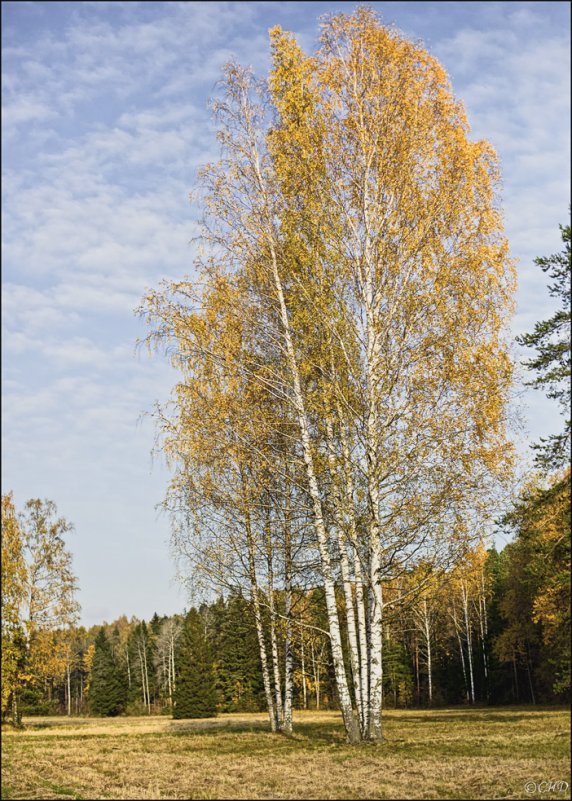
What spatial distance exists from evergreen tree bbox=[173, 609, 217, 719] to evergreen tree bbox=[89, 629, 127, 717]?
77.0 ft

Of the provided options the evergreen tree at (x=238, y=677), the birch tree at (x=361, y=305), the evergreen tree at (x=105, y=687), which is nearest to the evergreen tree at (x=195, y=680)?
the evergreen tree at (x=238, y=677)

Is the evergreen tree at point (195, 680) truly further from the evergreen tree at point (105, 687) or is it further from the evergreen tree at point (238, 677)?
the evergreen tree at point (105, 687)

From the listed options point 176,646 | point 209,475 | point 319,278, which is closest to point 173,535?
point 209,475

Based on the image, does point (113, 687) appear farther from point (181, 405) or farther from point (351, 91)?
point (351, 91)

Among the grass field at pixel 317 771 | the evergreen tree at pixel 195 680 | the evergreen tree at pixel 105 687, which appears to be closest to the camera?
the grass field at pixel 317 771

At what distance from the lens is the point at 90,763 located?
11039 mm

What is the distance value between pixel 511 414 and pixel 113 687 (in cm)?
6091

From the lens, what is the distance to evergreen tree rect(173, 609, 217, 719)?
41.3m

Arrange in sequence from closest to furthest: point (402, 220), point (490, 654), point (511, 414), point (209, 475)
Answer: point (511, 414), point (402, 220), point (209, 475), point (490, 654)

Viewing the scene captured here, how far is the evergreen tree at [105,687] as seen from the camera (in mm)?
62056

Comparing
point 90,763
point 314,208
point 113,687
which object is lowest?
point 113,687

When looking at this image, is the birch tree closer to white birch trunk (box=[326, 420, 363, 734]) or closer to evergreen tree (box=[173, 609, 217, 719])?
white birch trunk (box=[326, 420, 363, 734])

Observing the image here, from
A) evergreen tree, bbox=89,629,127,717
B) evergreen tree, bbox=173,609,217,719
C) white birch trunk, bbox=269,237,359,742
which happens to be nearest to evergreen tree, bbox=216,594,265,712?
evergreen tree, bbox=173,609,217,719

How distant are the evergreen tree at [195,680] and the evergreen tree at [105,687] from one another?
23.5 meters
